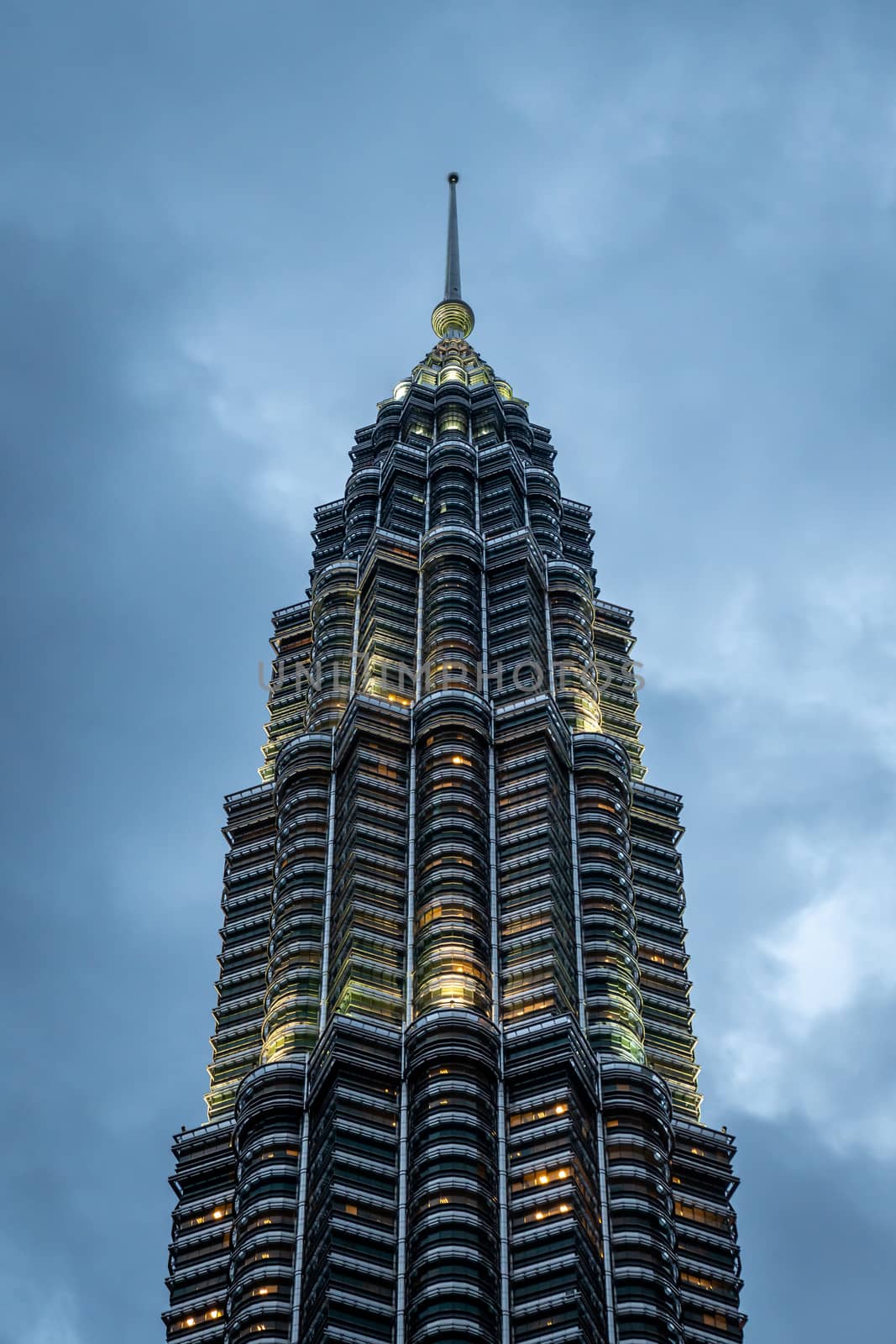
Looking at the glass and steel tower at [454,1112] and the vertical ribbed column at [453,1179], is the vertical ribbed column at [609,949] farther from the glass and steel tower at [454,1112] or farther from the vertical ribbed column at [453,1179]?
the vertical ribbed column at [453,1179]

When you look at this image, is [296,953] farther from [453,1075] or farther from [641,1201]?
[641,1201]

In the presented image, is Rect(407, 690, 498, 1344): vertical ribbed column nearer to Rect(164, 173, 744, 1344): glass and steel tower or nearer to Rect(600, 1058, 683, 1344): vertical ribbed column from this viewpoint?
Rect(164, 173, 744, 1344): glass and steel tower

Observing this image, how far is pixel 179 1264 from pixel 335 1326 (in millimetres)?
27780

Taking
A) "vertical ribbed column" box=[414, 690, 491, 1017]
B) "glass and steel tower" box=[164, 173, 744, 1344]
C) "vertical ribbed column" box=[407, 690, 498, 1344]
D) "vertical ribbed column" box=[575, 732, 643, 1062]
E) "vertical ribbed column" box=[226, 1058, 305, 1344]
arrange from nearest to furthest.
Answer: "vertical ribbed column" box=[407, 690, 498, 1344] < "glass and steel tower" box=[164, 173, 744, 1344] < "vertical ribbed column" box=[226, 1058, 305, 1344] < "vertical ribbed column" box=[414, 690, 491, 1017] < "vertical ribbed column" box=[575, 732, 643, 1062]

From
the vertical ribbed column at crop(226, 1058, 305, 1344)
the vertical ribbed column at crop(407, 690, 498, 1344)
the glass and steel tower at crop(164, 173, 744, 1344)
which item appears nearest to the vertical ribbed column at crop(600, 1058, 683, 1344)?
the glass and steel tower at crop(164, 173, 744, 1344)

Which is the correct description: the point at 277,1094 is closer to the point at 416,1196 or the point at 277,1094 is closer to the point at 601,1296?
the point at 416,1196

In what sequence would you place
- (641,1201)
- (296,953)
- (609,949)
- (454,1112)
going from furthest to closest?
(296,953)
(609,949)
(454,1112)
(641,1201)

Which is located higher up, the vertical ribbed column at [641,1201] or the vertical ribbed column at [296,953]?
the vertical ribbed column at [296,953]

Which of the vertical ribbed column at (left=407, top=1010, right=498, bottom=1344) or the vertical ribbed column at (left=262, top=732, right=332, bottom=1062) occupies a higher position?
the vertical ribbed column at (left=262, top=732, right=332, bottom=1062)

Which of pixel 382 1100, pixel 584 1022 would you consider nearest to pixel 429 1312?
pixel 382 1100

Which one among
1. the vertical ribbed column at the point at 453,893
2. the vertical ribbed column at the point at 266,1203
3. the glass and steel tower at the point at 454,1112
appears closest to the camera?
the glass and steel tower at the point at 454,1112

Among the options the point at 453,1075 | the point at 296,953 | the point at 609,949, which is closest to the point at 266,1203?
the point at 453,1075

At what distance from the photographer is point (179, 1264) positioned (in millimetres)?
172500

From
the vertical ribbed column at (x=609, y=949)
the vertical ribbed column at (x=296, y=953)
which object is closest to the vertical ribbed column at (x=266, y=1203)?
the vertical ribbed column at (x=296, y=953)
